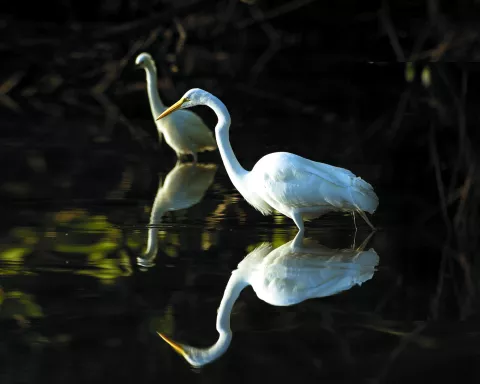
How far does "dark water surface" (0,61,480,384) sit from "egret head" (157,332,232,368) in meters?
0.04

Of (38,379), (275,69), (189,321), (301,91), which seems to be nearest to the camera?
(38,379)

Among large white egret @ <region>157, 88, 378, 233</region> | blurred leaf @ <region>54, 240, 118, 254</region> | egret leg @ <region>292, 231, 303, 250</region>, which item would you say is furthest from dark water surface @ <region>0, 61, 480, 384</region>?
large white egret @ <region>157, 88, 378, 233</region>

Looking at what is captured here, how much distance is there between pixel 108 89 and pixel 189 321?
1445 cm

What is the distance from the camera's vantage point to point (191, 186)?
1100cm

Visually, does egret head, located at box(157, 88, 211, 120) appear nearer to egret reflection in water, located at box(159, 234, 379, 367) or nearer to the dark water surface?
the dark water surface

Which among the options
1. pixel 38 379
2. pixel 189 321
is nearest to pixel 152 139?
pixel 189 321

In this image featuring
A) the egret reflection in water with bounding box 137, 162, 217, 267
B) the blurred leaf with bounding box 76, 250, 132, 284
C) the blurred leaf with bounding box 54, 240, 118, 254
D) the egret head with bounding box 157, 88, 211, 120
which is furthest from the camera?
the egret head with bounding box 157, 88, 211, 120

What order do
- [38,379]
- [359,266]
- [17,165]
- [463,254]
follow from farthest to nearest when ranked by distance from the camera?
1. [17,165]
2. [463,254]
3. [359,266]
4. [38,379]

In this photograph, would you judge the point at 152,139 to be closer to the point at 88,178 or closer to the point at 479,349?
the point at 88,178

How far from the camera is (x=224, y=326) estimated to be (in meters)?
5.91

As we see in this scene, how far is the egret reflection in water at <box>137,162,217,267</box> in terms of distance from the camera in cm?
810

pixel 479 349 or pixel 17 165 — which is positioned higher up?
pixel 17 165

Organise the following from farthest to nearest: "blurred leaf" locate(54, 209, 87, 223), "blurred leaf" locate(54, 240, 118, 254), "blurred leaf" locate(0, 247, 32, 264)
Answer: "blurred leaf" locate(54, 209, 87, 223) → "blurred leaf" locate(54, 240, 118, 254) → "blurred leaf" locate(0, 247, 32, 264)

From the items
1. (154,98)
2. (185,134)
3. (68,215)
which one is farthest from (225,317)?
(154,98)
